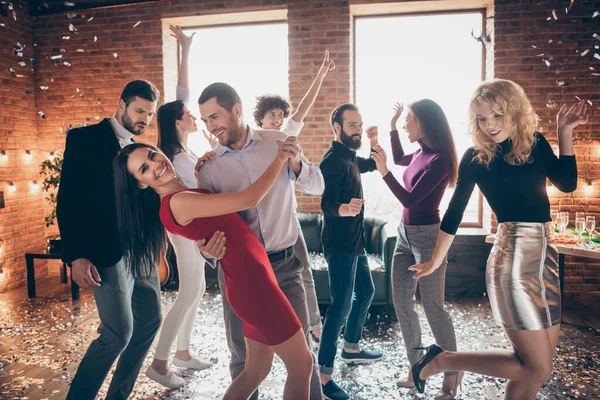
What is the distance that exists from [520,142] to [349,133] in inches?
39.9

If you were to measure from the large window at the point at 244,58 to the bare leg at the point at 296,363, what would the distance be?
11.7 ft

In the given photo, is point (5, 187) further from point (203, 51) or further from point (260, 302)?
point (260, 302)

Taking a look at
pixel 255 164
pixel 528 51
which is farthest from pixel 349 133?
pixel 528 51

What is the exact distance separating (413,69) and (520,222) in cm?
327

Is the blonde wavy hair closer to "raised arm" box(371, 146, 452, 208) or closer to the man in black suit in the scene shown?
"raised arm" box(371, 146, 452, 208)

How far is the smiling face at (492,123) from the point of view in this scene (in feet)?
5.67

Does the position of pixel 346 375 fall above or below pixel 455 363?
below

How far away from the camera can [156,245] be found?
2025 mm

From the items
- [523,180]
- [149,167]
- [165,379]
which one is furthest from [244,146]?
[165,379]

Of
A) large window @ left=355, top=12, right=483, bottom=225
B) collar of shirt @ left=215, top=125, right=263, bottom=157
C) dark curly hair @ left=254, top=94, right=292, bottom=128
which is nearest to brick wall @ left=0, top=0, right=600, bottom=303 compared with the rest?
large window @ left=355, top=12, right=483, bottom=225

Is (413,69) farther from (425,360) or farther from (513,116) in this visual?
(425,360)

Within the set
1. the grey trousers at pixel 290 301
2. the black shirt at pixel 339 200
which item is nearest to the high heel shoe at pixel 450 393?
the black shirt at pixel 339 200

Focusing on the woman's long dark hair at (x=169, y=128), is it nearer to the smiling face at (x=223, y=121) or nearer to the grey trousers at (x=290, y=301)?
the smiling face at (x=223, y=121)

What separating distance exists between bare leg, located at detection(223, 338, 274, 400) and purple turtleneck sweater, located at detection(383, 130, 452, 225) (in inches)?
44.7
